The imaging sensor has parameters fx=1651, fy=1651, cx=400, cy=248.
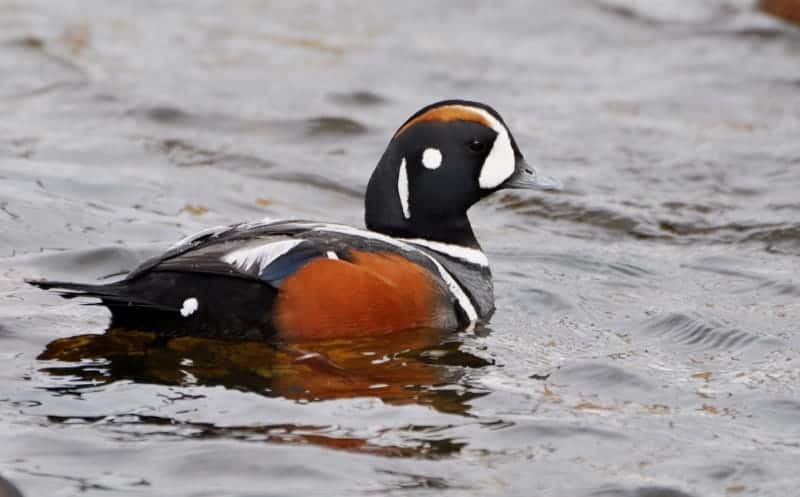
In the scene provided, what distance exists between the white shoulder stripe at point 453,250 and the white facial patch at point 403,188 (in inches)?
5.8

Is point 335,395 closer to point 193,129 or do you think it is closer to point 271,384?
point 271,384

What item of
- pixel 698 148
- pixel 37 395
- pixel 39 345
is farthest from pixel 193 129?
pixel 37 395

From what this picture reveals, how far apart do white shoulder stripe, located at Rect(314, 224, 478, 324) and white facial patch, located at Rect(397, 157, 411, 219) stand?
0.35 metres

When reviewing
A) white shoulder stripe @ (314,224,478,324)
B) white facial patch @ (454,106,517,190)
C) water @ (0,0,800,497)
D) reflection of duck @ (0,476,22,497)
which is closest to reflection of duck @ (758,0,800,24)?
water @ (0,0,800,497)

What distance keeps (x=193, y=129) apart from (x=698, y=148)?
3.98m

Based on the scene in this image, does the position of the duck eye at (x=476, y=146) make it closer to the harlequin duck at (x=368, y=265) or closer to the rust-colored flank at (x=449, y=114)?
the harlequin duck at (x=368, y=265)

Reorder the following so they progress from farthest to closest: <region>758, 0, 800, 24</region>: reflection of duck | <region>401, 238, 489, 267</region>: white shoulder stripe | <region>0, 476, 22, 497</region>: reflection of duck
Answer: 1. <region>758, 0, 800, 24</region>: reflection of duck
2. <region>401, 238, 489, 267</region>: white shoulder stripe
3. <region>0, 476, 22, 497</region>: reflection of duck

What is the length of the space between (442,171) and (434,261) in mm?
582

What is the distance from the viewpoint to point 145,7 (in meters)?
17.0

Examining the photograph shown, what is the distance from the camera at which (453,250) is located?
8.70 m

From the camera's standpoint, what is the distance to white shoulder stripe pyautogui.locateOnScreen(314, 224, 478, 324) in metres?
7.97

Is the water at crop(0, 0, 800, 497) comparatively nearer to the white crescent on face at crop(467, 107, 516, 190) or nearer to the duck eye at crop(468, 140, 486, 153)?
the white crescent on face at crop(467, 107, 516, 190)

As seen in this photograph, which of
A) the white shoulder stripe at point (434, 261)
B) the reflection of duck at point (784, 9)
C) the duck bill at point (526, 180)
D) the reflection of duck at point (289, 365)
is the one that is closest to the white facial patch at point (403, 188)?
the white shoulder stripe at point (434, 261)

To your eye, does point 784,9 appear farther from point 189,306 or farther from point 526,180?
point 189,306
